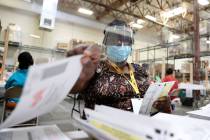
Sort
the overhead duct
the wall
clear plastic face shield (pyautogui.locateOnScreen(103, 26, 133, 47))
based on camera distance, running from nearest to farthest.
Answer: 1. clear plastic face shield (pyautogui.locateOnScreen(103, 26, 133, 47))
2. the overhead duct
3. the wall

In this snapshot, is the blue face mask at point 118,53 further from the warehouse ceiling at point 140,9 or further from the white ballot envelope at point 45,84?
the warehouse ceiling at point 140,9

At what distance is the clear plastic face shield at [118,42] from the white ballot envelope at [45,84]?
0.85 m

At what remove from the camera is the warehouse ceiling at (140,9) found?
292 inches

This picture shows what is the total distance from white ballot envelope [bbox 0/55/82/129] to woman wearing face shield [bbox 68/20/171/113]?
55cm

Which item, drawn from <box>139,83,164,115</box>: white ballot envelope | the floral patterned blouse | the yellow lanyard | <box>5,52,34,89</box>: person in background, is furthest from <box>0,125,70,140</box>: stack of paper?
<box>5,52,34,89</box>: person in background

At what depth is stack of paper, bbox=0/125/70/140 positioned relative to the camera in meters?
0.50

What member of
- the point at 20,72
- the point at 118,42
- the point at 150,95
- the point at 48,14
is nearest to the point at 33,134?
the point at 150,95

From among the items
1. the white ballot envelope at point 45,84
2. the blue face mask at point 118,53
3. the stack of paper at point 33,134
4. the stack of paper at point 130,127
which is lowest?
the stack of paper at point 33,134

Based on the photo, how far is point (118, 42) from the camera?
123 centimetres

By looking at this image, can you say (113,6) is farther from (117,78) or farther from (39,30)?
(117,78)

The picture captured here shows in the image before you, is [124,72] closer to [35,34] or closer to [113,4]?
[35,34]

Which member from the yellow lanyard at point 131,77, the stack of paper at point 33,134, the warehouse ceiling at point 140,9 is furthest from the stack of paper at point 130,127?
the warehouse ceiling at point 140,9

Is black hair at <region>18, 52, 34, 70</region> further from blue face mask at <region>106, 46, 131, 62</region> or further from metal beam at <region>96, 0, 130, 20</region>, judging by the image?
metal beam at <region>96, 0, 130, 20</region>

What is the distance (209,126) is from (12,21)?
A: 282 inches
